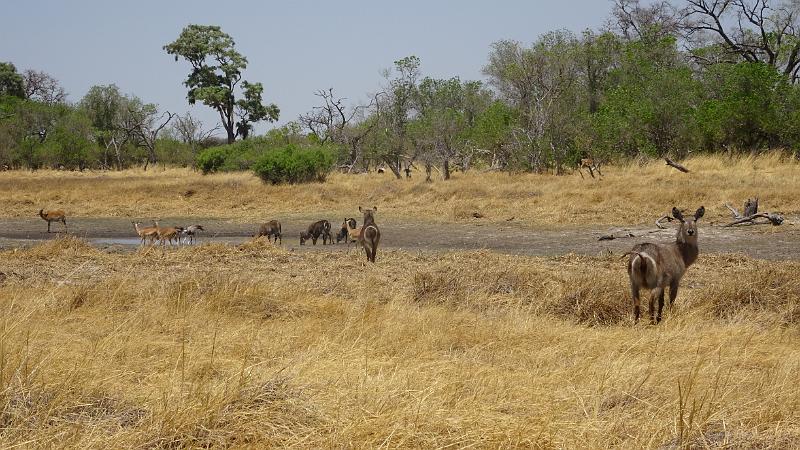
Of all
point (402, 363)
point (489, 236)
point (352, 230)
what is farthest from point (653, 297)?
point (352, 230)

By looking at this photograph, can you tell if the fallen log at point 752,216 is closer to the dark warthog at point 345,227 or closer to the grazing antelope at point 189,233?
the dark warthog at point 345,227

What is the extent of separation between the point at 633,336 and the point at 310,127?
4372 cm

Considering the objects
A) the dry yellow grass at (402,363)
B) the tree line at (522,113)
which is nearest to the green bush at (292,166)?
the tree line at (522,113)

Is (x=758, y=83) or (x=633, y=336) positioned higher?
(x=758, y=83)

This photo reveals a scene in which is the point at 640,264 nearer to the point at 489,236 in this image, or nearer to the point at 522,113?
the point at 489,236

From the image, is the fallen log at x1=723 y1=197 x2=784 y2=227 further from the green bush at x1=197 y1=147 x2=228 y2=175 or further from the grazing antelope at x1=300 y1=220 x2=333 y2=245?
the green bush at x1=197 y1=147 x2=228 y2=175

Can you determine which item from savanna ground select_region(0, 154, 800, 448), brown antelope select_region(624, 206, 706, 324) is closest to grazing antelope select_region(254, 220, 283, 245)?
savanna ground select_region(0, 154, 800, 448)

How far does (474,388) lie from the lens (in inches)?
189

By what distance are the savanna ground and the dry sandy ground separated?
337 millimetres

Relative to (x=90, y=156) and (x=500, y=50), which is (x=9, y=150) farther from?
(x=500, y=50)

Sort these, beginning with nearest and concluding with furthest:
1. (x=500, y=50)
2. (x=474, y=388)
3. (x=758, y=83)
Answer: (x=474, y=388), (x=758, y=83), (x=500, y=50)

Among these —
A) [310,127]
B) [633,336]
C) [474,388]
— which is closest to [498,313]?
[633,336]

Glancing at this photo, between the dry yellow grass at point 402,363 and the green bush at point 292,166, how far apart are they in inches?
884

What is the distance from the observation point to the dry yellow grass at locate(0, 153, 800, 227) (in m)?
20.8
